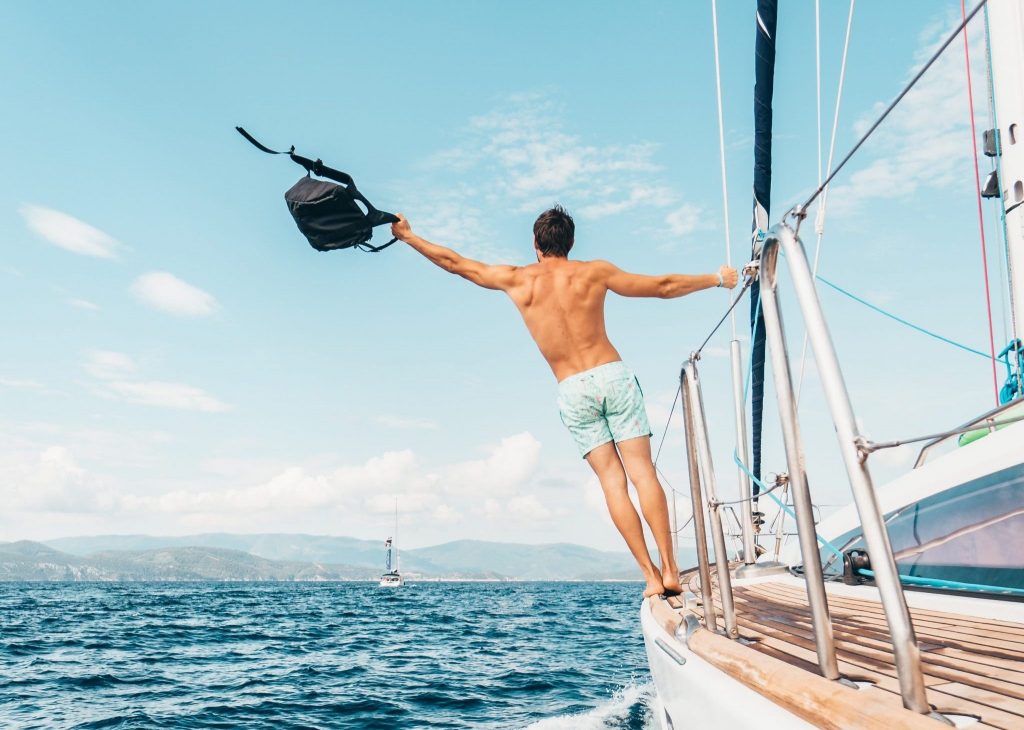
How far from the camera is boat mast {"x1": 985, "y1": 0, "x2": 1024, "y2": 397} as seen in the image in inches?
159

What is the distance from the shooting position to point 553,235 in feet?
11.9

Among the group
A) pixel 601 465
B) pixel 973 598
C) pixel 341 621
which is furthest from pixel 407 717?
pixel 341 621

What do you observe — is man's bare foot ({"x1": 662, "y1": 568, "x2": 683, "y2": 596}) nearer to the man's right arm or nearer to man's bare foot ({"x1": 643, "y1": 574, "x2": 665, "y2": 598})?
man's bare foot ({"x1": 643, "y1": 574, "x2": 665, "y2": 598})

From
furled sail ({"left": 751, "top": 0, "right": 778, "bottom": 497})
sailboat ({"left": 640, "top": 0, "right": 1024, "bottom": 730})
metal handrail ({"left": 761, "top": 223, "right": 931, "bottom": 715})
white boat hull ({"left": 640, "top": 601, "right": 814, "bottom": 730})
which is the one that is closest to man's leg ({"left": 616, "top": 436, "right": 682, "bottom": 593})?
sailboat ({"left": 640, "top": 0, "right": 1024, "bottom": 730})

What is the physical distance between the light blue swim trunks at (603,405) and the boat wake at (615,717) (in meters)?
5.13

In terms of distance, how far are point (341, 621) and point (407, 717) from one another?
61.4ft

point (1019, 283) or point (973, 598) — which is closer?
point (973, 598)

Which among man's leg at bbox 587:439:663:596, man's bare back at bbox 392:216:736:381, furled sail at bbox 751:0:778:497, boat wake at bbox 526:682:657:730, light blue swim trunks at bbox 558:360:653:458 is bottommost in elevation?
boat wake at bbox 526:682:657:730

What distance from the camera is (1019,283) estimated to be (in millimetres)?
4027

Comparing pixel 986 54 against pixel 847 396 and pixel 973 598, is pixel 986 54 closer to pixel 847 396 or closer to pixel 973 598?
pixel 973 598

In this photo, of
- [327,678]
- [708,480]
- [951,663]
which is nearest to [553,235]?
[708,480]

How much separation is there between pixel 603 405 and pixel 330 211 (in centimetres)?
169

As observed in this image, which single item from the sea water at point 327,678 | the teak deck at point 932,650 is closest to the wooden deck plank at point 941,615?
the teak deck at point 932,650

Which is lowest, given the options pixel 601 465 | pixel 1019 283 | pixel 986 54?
pixel 601 465
